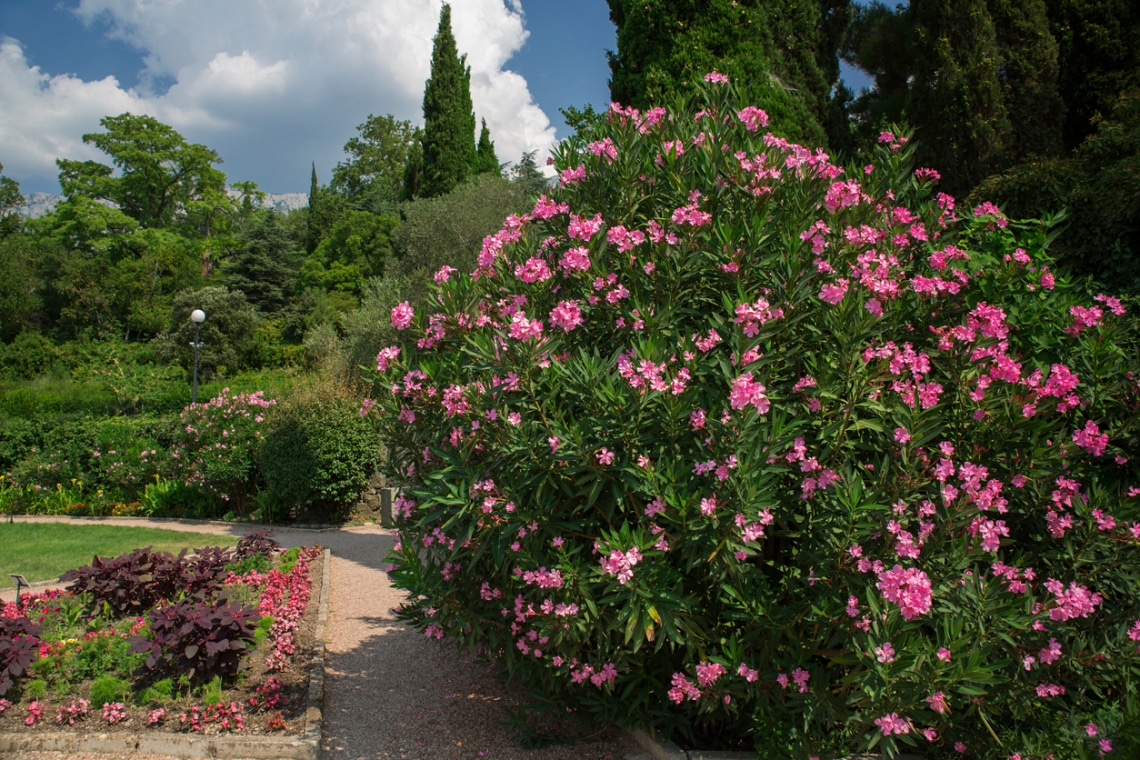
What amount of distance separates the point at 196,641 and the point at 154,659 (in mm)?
217

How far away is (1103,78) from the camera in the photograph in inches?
348

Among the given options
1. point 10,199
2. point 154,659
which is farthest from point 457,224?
point 10,199

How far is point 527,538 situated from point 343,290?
31508 millimetres

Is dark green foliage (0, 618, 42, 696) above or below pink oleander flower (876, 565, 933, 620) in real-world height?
below

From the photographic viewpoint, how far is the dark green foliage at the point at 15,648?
402cm

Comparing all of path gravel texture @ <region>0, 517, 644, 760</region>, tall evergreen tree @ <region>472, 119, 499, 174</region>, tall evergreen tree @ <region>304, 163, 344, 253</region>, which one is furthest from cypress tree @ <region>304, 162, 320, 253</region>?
path gravel texture @ <region>0, 517, 644, 760</region>

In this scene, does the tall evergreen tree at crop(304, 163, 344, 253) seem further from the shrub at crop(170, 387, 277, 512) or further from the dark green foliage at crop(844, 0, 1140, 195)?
the dark green foliage at crop(844, 0, 1140, 195)

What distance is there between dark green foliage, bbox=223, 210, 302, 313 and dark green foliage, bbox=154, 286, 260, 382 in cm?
557

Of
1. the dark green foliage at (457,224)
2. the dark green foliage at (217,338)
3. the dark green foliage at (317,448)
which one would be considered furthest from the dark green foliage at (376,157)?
the dark green foliage at (317,448)

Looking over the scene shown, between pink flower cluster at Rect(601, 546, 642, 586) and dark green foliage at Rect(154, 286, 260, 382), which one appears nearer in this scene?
pink flower cluster at Rect(601, 546, 642, 586)

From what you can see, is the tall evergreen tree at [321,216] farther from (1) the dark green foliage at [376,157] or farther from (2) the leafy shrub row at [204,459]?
(2) the leafy shrub row at [204,459]

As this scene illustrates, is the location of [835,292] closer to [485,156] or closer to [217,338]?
[485,156]

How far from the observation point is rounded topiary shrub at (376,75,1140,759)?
2.59m

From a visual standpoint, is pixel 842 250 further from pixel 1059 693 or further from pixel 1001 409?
pixel 1059 693
